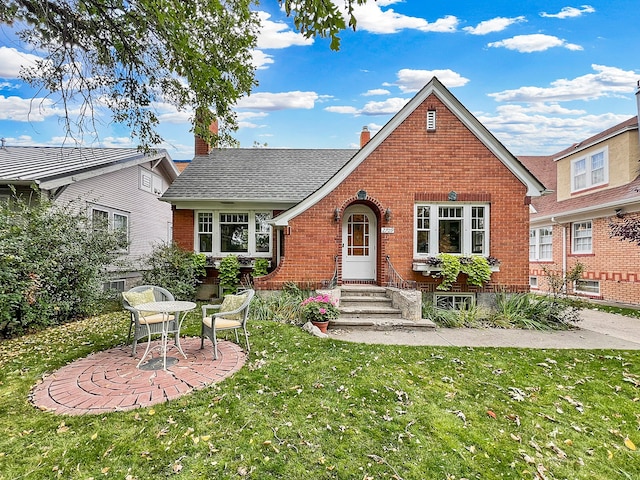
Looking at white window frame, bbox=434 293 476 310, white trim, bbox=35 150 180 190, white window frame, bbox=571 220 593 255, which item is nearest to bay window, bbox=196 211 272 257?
white trim, bbox=35 150 180 190

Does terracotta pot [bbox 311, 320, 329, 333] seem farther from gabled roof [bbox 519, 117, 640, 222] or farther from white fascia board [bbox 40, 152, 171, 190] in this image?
gabled roof [bbox 519, 117, 640, 222]

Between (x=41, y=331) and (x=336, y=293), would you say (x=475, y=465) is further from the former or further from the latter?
(x=41, y=331)

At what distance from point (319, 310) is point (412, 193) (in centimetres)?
490

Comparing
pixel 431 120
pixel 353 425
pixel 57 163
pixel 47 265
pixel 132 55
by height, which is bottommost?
pixel 353 425

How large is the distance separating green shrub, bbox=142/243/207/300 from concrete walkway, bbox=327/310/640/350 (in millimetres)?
5945

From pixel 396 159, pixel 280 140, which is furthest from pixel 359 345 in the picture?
pixel 280 140

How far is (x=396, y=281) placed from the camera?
30.9ft

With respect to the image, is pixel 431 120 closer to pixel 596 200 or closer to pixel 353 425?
pixel 596 200

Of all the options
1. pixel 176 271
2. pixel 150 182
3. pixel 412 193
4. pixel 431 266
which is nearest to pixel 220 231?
pixel 176 271

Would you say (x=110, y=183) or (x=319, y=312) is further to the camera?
(x=110, y=183)

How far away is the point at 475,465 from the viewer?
298 centimetres

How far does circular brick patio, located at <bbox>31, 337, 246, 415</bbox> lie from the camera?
3863 mm

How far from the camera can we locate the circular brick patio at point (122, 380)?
12.7 feet

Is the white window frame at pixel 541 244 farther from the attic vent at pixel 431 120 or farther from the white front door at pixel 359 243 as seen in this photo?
the white front door at pixel 359 243
